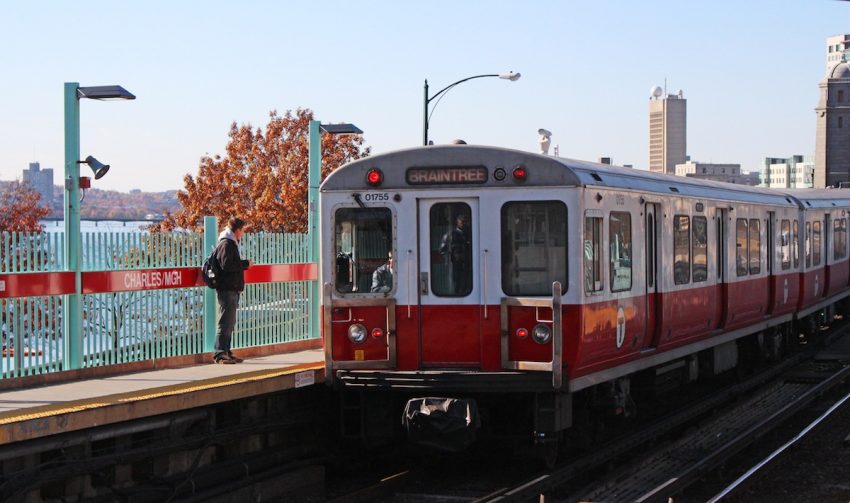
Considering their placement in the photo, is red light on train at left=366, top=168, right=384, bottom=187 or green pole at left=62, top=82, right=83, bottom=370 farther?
green pole at left=62, top=82, right=83, bottom=370

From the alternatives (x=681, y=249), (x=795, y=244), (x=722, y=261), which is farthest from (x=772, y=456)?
(x=795, y=244)

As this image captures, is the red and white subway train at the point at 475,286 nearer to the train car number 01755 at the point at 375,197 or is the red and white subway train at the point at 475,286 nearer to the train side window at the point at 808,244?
the train car number 01755 at the point at 375,197

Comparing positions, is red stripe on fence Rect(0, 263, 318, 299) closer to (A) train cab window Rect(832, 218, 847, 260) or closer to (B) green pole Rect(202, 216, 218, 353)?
(B) green pole Rect(202, 216, 218, 353)

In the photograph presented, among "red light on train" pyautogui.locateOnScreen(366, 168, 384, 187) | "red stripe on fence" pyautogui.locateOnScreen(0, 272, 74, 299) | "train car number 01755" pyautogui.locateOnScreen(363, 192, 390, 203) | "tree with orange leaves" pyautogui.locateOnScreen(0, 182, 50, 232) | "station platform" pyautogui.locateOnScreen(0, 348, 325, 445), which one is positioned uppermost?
"tree with orange leaves" pyautogui.locateOnScreen(0, 182, 50, 232)

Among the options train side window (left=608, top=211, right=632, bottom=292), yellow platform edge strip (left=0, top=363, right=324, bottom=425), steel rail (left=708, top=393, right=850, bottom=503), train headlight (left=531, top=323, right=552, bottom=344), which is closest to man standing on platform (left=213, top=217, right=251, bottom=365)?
yellow platform edge strip (left=0, top=363, right=324, bottom=425)

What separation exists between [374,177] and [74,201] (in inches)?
118

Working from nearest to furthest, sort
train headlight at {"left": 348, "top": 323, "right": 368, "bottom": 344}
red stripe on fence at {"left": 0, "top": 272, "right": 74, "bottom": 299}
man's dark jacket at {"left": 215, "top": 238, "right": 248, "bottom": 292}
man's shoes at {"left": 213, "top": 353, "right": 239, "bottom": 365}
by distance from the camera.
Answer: red stripe on fence at {"left": 0, "top": 272, "right": 74, "bottom": 299}
train headlight at {"left": 348, "top": 323, "right": 368, "bottom": 344}
man's dark jacket at {"left": 215, "top": 238, "right": 248, "bottom": 292}
man's shoes at {"left": 213, "top": 353, "right": 239, "bottom": 365}

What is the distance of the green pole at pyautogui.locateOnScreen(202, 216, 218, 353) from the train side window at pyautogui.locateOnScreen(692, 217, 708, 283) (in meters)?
5.74

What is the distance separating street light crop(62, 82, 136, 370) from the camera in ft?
38.4

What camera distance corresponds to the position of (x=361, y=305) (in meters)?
11.3

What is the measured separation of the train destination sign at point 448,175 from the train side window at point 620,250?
4.89 ft

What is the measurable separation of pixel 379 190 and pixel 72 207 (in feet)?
10.0

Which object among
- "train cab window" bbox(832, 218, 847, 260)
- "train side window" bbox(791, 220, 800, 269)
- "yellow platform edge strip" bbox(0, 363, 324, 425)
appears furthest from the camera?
"train cab window" bbox(832, 218, 847, 260)

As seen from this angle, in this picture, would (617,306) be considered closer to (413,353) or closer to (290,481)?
(413,353)
